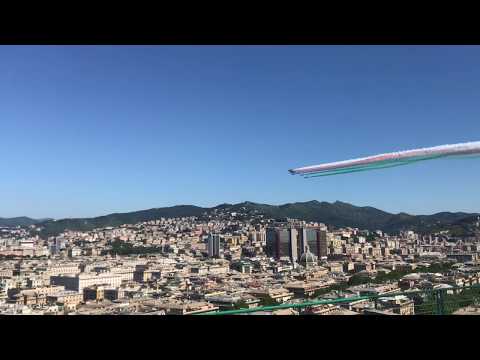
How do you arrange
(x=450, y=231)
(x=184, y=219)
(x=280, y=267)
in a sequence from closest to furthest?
(x=450, y=231), (x=280, y=267), (x=184, y=219)

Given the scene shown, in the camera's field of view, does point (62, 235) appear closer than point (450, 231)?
No

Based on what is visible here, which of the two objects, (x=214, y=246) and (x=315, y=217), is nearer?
(x=315, y=217)

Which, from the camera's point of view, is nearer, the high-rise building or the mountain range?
the mountain range

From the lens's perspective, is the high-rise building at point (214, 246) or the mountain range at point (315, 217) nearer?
the mountain range at point (315, 217)
